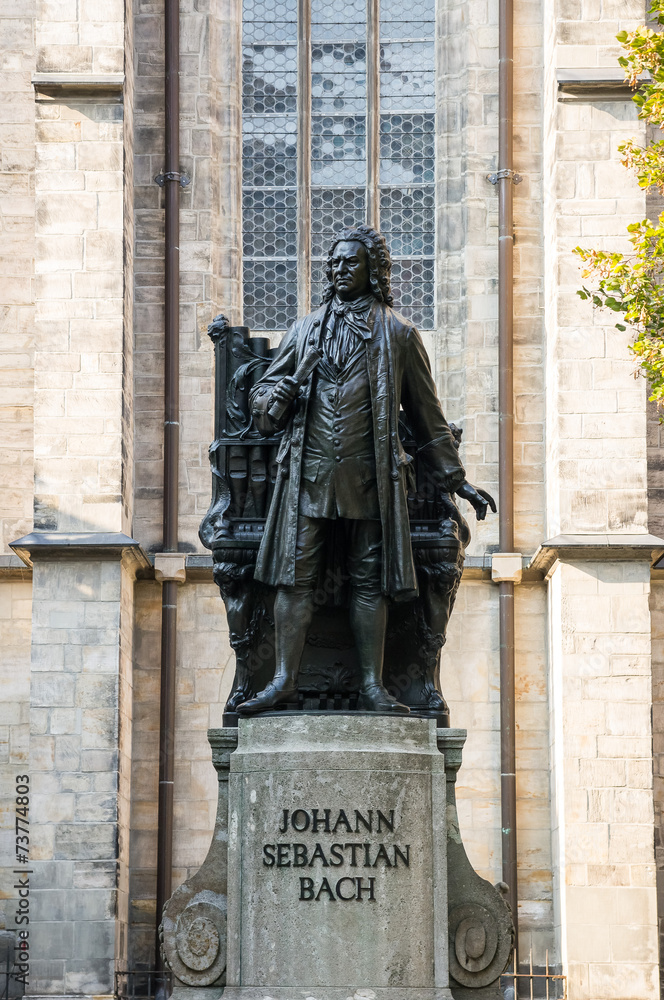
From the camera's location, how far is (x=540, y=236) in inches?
603

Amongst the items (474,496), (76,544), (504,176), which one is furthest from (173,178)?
(474,496)

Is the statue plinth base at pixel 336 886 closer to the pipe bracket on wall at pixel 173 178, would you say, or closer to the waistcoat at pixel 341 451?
the waistcoat at pixel 341 451

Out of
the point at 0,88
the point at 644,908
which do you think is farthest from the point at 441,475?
the point at 0,88

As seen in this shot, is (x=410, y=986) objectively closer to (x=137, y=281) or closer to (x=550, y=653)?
(x=550, y=653)

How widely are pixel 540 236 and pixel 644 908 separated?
6130 millimetres

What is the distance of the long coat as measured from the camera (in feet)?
21.5

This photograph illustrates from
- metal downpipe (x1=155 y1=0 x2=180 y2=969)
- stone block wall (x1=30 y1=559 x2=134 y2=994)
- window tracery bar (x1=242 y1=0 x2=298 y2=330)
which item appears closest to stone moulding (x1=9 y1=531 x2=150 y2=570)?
stone block wall (x1=30 y1=559 x2=134 y2=994)

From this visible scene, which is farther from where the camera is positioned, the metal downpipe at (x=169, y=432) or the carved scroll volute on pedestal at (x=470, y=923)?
the metal downpipe at (x=169, y=432)

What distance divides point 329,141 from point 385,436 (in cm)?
1019

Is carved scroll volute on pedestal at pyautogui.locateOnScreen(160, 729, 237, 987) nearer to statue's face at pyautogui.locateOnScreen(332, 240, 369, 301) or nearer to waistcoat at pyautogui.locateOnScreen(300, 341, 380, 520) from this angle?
waistcoat at pyautogui.locateOnScreen(300, 341, 380, 520)

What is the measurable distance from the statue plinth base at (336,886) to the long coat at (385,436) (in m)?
0.65

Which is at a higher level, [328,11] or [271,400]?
[328,11]

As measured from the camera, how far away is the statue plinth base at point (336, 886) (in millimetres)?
6000

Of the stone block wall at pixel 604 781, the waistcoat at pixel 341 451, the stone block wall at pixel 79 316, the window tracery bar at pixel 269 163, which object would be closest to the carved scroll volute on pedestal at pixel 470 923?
the waistcoat at pixel 341 451
